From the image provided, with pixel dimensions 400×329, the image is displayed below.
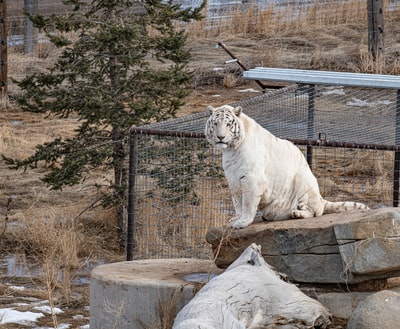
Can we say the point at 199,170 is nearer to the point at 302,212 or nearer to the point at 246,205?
the point at 302,212

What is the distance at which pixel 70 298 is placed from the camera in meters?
8.30

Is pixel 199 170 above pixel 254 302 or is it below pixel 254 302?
above

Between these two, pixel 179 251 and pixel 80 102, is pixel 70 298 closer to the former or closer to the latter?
pixel 179 251

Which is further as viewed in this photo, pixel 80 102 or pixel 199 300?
pixel 80 102

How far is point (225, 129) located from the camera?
6613 mm

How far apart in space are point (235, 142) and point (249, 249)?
807 mm

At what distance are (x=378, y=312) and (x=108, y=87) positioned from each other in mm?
5127

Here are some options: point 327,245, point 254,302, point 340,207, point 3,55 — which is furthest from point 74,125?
point 254,302

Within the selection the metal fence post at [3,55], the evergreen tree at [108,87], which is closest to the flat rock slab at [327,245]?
the evergreen tree at [108,87]

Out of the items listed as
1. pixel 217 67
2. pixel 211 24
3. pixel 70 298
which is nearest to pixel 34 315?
pixel 70 298

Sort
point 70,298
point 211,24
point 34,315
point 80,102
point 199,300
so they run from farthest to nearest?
point 211,24
point 80,102
point 70,298
point 34,315
point 199,300

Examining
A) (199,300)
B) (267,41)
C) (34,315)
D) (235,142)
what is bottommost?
(34,315)

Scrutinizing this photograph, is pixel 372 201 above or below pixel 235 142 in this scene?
below

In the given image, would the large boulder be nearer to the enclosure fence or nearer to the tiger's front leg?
the tiger's front leg
